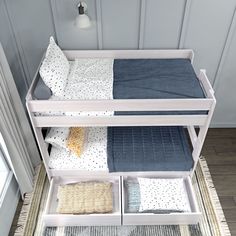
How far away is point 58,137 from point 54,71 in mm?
484

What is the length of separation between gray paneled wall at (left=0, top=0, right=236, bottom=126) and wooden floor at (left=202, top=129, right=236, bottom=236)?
2.22ft

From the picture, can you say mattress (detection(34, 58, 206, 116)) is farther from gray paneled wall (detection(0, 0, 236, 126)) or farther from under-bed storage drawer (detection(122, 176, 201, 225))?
Result: under-bed storage drawer (detection(122, 176, 201, 225))

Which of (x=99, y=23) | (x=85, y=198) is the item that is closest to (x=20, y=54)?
(x=99, y=23)

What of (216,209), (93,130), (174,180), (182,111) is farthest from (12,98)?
(216,209)

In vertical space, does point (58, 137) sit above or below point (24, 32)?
below

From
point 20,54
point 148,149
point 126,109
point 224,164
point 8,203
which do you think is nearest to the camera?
point 126,109

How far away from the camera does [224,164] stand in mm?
2148

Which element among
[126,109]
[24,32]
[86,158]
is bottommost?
[86,158]

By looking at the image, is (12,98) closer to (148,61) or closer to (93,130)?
(93,130)

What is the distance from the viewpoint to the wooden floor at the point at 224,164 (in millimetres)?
1850

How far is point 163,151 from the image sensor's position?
1842 mm

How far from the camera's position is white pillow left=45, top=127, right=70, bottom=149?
5.85 ft

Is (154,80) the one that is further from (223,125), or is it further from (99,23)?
(223,125)

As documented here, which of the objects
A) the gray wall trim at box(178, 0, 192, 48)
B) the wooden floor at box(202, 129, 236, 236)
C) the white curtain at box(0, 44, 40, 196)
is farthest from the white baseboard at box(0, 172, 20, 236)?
the gray wall trim at box(178, 0, 192, 48)
